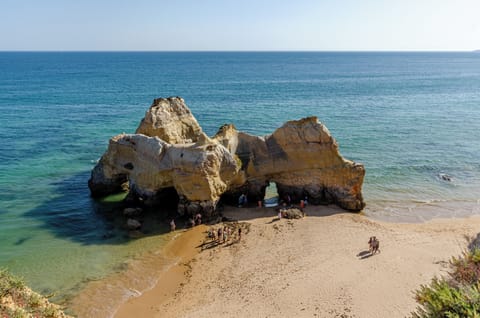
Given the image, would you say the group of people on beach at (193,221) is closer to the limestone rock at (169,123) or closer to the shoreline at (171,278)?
the shoreline at (171,278)

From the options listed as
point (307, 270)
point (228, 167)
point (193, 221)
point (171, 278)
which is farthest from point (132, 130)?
point (307, 270)

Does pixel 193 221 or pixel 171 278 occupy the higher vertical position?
pixel 193 221

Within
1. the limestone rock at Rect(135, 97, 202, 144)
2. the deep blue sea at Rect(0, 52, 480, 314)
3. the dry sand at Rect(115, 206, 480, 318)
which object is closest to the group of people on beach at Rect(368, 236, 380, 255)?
the dry sand at Rect(115, 206, 480, 318)

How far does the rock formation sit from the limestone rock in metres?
0.08

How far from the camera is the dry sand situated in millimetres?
17047

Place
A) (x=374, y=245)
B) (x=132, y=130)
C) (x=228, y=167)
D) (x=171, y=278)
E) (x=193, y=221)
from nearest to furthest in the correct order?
(x=171, y=278), (x=374, y=245), (x=193, y=221), (x=228, y=167), (x=132, y=130)

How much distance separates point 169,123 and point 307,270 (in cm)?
1535

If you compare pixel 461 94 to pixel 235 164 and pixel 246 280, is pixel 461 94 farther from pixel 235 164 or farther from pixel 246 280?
pixel 246 280

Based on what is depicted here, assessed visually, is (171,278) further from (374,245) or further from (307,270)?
(374,245)

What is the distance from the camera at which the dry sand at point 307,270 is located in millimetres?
17047

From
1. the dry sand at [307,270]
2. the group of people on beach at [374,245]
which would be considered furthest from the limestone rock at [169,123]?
the group of people on beach at [374,245]

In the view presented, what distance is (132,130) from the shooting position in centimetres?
4756

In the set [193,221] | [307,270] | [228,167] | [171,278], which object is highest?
[228,167]

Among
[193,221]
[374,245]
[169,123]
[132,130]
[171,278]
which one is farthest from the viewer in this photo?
A: [132,130]
